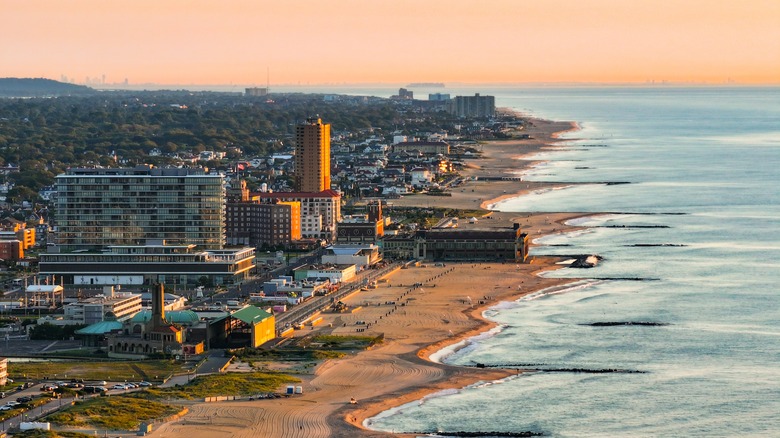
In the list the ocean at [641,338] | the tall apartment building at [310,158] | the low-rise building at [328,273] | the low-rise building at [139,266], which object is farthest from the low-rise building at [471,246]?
the tall apartment building at [310,158]

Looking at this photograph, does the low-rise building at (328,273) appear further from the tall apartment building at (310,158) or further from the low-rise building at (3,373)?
the tall apartment building at (310,158)

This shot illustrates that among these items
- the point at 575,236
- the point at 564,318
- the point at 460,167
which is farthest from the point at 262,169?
the point at 564,318

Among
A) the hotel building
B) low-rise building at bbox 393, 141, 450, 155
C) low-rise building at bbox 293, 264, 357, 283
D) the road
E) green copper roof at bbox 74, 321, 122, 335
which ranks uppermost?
the hotel building

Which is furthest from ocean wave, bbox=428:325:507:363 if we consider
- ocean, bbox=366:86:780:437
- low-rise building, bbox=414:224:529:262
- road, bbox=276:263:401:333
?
low-rise building, bbox=414:224:529:262

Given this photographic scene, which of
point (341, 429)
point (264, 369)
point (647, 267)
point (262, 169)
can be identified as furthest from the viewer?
point (262, 169)

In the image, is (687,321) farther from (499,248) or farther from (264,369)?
(499,248)

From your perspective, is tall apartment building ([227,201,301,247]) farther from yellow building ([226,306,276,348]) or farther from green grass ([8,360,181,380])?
green grass ([8,360,181,380])

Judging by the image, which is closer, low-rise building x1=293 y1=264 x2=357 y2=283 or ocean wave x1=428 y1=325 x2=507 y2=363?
ocean wave x1=428 y1=325 x2=507 y2=363

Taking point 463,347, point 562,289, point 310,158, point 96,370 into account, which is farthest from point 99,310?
point 310,158
